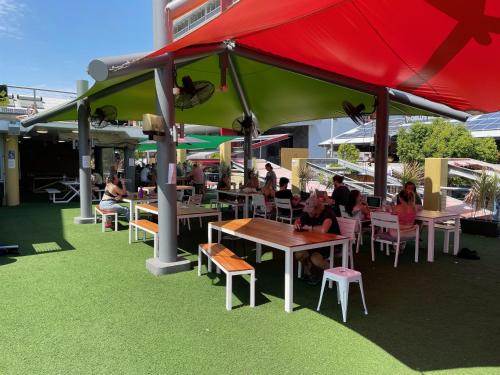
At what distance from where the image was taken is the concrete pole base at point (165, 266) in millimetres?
Result: 5379

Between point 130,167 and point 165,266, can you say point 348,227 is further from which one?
point 130,167

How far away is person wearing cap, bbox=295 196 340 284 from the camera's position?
4.98 m

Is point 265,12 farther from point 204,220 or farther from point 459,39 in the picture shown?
point 204,220

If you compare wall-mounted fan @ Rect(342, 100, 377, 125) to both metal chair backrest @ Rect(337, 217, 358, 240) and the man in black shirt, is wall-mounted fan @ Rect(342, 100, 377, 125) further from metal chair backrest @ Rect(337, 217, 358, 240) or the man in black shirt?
metal chair backrest @ Rect(337, 217, 358, 240)

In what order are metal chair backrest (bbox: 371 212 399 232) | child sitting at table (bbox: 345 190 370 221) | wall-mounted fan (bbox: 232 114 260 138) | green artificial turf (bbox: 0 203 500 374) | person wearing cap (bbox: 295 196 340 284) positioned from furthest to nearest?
wall-mounted fan (bbox: 232 114 260 138), child sitting at table (bbox: 345 190 370 221), metal chair backrest (bbox: 371 212 399 232), person wearing cap (bbox: 295 196 340 284), green artificial turf (bbox: 0 203 500 374)

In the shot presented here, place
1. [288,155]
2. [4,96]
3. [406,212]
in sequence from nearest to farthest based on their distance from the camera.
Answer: [406,212] < [4,96] < [288,155]

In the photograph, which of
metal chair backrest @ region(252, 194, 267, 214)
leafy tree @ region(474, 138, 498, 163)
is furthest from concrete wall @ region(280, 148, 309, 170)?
metal chair backrest @ region(252, 194, 267, 214)

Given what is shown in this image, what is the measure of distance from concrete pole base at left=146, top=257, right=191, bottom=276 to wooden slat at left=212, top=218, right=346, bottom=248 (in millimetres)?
738

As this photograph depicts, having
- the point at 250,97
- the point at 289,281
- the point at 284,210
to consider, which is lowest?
the point at 289,281

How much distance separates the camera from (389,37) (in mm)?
4344

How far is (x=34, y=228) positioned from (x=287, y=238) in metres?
6.87

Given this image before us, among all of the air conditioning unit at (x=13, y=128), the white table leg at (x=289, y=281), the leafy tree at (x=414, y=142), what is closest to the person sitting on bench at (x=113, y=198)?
the air conditioning unit at (x=13, y=128)

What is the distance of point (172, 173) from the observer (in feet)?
18.2

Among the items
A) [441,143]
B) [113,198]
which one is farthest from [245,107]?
[441,143]
